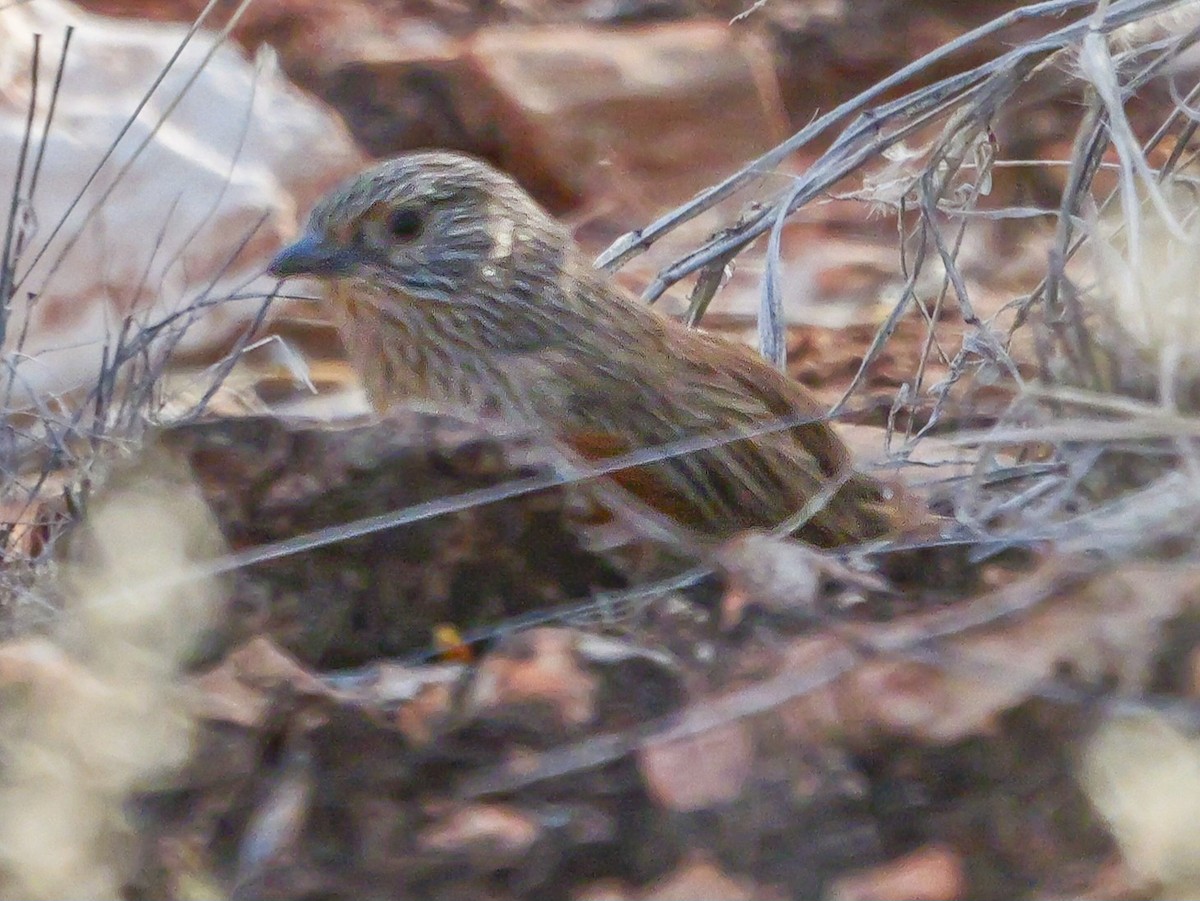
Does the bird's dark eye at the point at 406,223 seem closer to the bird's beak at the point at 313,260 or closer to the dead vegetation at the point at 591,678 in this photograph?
the bird's beak at the point at 313,260

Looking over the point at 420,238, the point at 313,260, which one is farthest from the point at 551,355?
the point at 313,260

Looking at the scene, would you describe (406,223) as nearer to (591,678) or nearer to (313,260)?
(313,260)

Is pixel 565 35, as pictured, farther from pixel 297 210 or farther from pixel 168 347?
pixel 168 347

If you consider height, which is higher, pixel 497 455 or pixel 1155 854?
pixel 497 455

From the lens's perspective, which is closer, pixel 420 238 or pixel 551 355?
pixel 551 355

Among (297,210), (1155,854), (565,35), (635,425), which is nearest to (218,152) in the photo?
(297,210)

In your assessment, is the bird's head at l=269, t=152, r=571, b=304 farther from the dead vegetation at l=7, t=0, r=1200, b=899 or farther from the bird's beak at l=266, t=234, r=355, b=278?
the dead vegetation at l=7, t=0, r=1200, b=899

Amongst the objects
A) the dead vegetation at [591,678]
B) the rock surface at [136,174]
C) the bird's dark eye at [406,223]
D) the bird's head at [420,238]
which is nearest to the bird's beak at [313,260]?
the bird's head at [420,238]
